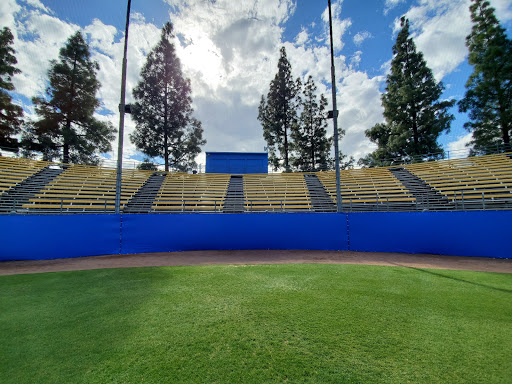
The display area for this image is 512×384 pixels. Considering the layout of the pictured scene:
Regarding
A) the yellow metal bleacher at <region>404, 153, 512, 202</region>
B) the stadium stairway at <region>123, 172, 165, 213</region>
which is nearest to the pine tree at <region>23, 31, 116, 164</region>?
the stadium stairway at <region>123, 172, 165, 213</region>

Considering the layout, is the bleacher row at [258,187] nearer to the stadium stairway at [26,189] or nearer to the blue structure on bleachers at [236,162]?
the stadium stairway at [26,189]

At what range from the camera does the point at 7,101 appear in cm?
1669

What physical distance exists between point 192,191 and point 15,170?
32.7ft

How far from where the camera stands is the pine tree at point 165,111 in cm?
1995

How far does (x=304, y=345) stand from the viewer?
235 centimetres

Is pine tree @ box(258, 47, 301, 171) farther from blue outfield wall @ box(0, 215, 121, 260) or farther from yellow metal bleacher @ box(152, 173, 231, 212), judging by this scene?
blue outfield wall @ box(0, 215, 121, 260)

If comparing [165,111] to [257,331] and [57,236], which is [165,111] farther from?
[257,331]

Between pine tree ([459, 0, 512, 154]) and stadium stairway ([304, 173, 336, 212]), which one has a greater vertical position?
pine tree ([459, 0, 512, 154])

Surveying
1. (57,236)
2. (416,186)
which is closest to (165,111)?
(57,236)

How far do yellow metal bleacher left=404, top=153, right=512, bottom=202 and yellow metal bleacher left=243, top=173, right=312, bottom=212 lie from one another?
22.4ft

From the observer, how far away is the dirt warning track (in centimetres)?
629

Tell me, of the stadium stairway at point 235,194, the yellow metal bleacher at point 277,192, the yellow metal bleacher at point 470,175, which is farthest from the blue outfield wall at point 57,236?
the yellow metal bleacher at point 470,175

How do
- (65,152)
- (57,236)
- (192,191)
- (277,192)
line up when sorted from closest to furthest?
(57,236) < (192,191) < (277,192) < (65,152)

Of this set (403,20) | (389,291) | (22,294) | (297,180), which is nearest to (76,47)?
(297,180)
